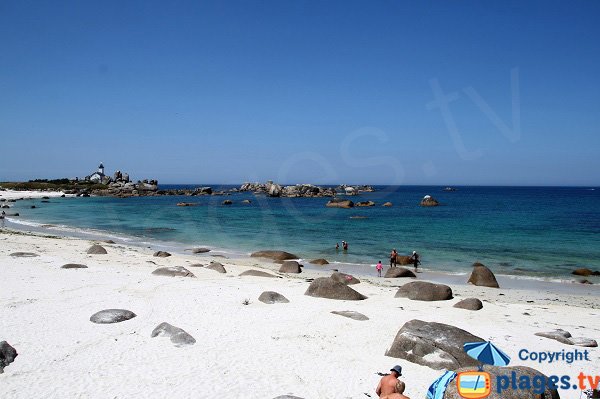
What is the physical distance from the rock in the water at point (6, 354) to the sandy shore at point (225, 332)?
200 mm

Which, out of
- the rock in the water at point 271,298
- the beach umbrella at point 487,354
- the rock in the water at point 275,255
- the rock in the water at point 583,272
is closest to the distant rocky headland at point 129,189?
the rock in the water at point 275,255

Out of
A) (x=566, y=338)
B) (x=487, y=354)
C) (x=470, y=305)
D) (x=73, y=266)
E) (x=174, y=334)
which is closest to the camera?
(x=487, y=354)

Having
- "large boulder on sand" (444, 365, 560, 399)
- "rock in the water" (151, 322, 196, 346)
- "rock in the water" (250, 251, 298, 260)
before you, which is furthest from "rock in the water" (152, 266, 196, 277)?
"large boulder on sand" (444, 365, 560, 399)

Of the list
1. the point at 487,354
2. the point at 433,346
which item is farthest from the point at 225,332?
the point at 487,354

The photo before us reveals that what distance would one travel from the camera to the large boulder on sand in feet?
22.4

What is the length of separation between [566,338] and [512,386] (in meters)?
6.90

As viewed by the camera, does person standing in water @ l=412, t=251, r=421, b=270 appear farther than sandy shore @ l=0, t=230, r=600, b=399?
Yes

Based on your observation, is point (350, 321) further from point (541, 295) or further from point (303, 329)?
point (541, 295)

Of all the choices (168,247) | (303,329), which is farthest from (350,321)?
(168,247)

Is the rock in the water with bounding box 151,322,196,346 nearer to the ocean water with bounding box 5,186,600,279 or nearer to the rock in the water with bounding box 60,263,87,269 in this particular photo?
the rock in the water with bounding box 60,263,87,269

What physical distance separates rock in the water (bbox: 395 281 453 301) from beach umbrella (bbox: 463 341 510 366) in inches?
315

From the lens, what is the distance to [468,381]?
7.14 metres

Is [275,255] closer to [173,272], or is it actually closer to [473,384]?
[173,272]

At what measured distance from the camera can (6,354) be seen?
952cm
